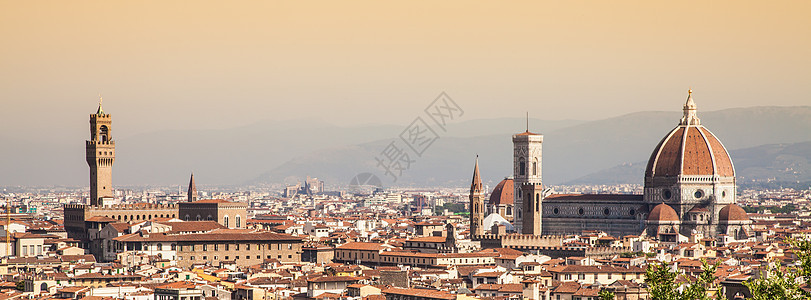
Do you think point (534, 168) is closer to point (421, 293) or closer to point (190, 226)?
point (190, 226)

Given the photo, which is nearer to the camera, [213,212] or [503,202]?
[213,212]

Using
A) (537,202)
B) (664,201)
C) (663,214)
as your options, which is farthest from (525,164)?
(663,214)

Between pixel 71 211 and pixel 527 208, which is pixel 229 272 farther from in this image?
pixel 527 208

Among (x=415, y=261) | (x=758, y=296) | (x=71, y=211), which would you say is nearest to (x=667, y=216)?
(x=415, y=261)

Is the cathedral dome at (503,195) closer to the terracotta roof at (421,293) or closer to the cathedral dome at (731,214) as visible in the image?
Result: the cathedral dome at (731,214)

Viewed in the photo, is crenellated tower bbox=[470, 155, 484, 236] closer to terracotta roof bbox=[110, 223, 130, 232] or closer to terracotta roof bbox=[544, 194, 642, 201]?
terracotta roof bbox=[544, 194, 642, 201]

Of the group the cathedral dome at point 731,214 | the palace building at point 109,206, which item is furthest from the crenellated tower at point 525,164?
the palace building at point 109,206

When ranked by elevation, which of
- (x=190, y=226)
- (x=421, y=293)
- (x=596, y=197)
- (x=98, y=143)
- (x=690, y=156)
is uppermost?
Result: (x=98, y=143)

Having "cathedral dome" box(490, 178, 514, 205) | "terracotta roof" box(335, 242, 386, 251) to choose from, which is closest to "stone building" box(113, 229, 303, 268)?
"terracotta roof" box(335, 242, 386, 251)
